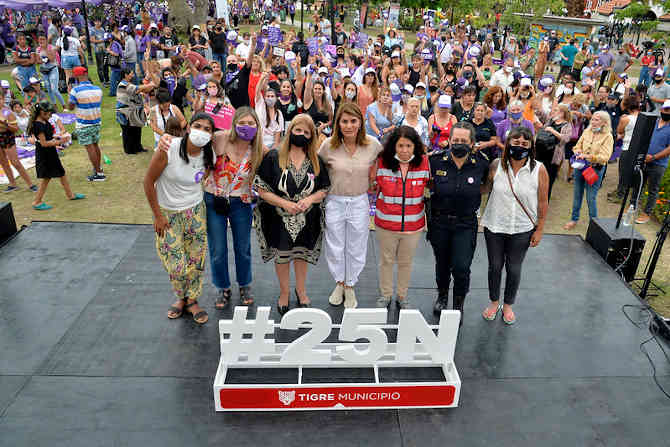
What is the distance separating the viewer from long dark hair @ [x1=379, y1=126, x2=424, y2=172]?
3748mm

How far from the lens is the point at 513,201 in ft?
12.8

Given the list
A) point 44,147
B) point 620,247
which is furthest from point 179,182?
point 620,247

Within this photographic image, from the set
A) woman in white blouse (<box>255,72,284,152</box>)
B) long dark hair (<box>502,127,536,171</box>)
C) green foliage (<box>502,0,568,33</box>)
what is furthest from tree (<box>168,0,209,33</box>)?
long dark hair (<box>502,127,536,171</box>)

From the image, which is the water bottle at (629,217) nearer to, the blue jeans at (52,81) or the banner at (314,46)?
the banner at (314,46)

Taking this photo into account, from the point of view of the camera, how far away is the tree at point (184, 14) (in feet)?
67.8

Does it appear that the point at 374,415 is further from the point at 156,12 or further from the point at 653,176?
the point at 156,12

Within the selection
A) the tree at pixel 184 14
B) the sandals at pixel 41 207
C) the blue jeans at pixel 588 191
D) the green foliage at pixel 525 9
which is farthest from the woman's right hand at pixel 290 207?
the green foliage at pixel 525 9

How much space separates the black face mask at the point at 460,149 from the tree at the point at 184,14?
19.6m

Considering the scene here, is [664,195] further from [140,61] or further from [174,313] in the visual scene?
[140,61]

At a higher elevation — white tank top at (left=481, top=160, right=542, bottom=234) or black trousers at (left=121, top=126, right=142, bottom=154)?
white tank top at (left=481, top=160, right=542, bottom=234)

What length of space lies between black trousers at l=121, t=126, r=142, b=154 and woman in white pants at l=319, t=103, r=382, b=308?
593 centimetres

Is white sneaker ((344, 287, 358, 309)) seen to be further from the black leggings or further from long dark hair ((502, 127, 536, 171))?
long dark hair ((502, 127, 536, 171))

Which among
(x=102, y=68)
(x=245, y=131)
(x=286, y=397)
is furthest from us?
(x=102, y=68)

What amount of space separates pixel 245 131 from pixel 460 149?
1618mm
